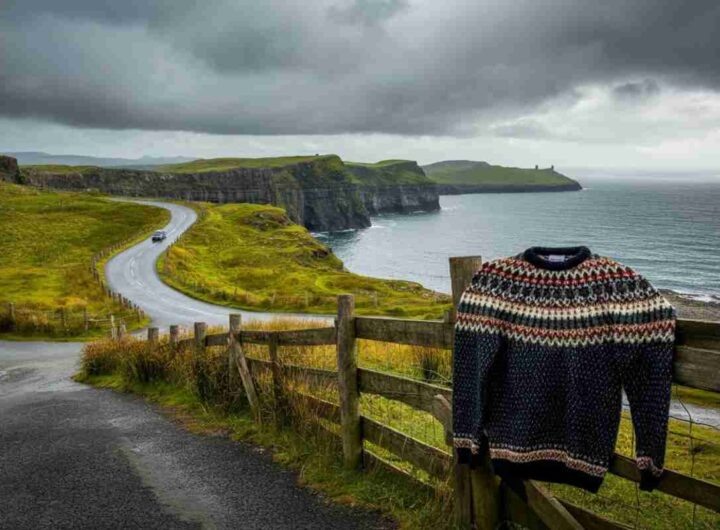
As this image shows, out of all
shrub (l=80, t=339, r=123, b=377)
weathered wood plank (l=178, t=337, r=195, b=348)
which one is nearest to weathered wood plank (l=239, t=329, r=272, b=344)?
weathered wood plank (l=178, t=337, r=195, b=348)

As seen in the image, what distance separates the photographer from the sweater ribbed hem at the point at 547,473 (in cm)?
415

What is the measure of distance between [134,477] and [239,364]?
2.39 metres

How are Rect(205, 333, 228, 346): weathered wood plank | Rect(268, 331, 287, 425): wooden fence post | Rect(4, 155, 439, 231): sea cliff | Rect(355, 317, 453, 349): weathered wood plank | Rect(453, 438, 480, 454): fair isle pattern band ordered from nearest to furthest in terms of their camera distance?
Rect(453, 438, 480, 454): fair isle pattern band, Rect(355, 317, 453, 349): weathered wood plank, Rect(268, 331, 287, 425): wooden fence post, Rect(205, 333, 228, 346): weathered wood plank, Rect(4, 155, 439, 231): sea cliff

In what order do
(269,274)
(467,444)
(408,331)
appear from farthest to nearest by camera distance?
(269,274)
(408,331)
(467,444)

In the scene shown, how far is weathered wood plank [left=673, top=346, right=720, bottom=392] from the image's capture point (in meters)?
3.59

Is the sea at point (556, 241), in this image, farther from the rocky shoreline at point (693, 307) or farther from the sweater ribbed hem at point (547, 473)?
the sweater ribbed hem at point (547, 473)

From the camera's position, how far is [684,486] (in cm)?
388

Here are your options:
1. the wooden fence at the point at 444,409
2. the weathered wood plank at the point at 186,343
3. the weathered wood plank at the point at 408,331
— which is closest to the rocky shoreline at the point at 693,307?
the weathered wood plank at the point at 186,343

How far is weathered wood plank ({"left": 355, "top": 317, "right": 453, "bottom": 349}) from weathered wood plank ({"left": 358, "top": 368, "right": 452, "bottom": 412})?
412 millimetres

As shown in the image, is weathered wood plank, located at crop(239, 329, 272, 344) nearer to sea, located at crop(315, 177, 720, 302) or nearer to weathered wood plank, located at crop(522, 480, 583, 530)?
weathered wood plank, located at crop(522, 480, 583, 530)

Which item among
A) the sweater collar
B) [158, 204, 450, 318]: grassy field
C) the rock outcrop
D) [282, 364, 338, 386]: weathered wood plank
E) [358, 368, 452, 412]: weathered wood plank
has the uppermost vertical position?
the rock outcrop

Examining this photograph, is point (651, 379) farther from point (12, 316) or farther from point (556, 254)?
point (12, 316)

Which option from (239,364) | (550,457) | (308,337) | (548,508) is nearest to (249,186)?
(239,364)

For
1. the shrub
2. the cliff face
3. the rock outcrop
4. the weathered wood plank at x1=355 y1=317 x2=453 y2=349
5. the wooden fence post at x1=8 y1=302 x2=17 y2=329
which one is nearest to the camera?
the weathered wood plank at x1=355 y1=317 x2=453 y2=349
